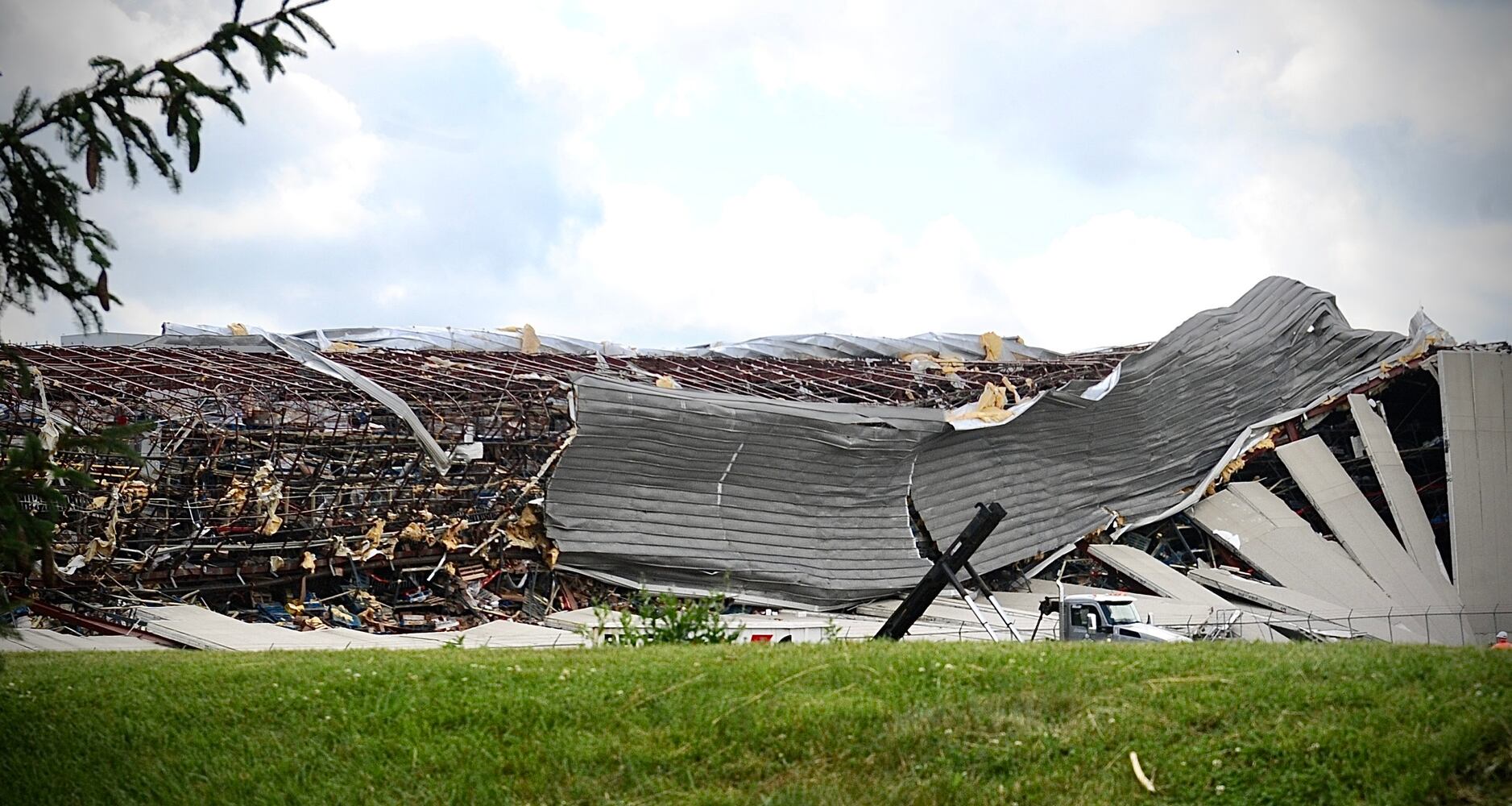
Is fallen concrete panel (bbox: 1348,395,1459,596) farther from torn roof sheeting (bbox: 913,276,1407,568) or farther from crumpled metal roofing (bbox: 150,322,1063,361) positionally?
crumpled metal roofing (bbox: 150,322,1063,361)

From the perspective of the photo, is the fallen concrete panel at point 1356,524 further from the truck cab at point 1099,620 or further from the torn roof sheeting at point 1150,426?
the truck cab at point 1099,620

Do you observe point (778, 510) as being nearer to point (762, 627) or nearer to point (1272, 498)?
point (762, 627)

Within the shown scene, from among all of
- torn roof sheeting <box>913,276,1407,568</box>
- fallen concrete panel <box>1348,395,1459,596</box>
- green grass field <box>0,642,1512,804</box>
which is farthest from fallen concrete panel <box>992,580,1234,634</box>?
green grass field <box>0,642,1512,804</box>

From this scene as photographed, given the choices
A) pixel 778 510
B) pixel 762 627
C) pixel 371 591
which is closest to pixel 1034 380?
pixel 778 510

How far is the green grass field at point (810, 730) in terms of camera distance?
673 cm

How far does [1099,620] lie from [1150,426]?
8601 mm

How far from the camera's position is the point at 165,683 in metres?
9.38

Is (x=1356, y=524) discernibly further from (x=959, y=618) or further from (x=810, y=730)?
(x=810, y=730)

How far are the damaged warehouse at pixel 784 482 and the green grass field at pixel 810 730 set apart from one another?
25.2 ft

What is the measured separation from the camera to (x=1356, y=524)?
24.4m

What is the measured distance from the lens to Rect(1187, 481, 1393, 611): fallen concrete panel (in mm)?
23203

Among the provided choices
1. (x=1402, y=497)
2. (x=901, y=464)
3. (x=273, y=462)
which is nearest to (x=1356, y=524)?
Answer: (x=1402, y=497)

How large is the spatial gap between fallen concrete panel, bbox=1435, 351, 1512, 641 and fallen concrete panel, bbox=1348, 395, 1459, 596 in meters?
0.33

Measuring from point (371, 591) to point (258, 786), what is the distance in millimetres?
11971
